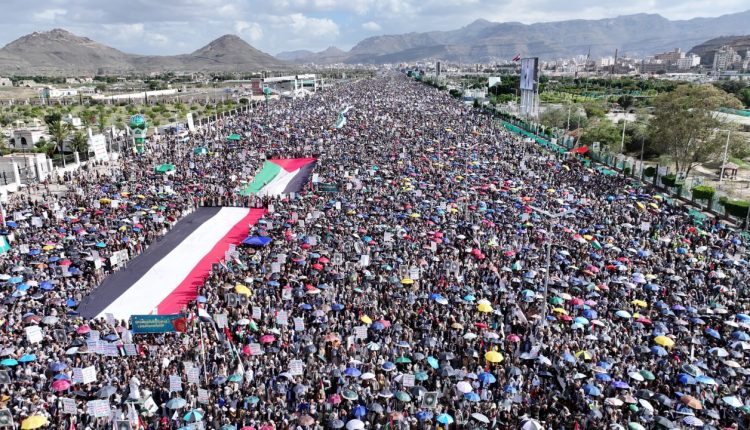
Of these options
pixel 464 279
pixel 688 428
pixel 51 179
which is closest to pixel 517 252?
pixel 464 279

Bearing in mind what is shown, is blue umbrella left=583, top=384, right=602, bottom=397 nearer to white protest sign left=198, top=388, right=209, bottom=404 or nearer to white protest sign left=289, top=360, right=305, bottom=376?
white protest sign left=289, top=360, right=305, bottom=376

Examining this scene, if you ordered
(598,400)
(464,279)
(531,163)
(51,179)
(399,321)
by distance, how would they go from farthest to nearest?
(531,163), (51,179), (464,279), (399,321), (598,400)

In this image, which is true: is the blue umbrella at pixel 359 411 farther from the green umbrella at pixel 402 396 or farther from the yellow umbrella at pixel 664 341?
the yellow umbrella at pixel 664 341

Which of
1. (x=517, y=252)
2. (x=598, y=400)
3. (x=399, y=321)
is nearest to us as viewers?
(x=598, y=400)

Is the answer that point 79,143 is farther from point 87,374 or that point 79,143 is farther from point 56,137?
point 87,374

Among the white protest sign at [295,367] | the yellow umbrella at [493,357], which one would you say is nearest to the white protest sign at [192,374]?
the white protest sign at [295,367]

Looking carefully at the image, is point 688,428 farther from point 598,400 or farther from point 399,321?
point 399,321
